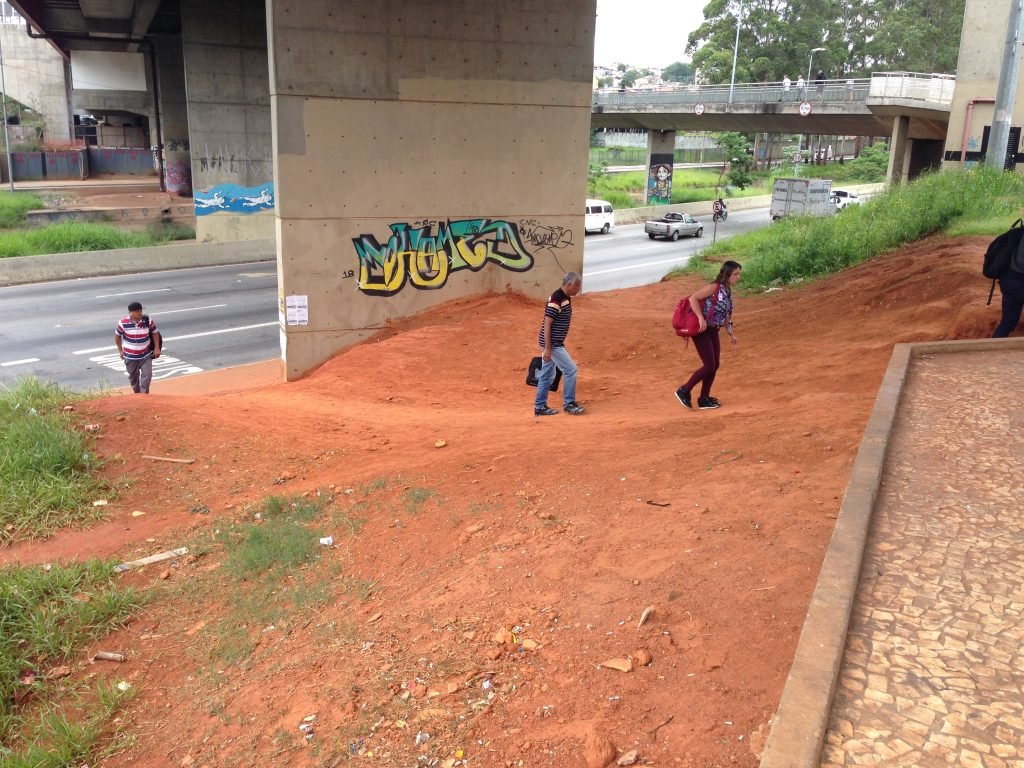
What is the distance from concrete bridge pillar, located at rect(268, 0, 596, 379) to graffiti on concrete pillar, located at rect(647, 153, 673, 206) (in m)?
41.9

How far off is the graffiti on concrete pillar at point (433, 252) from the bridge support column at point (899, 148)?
85.0 feet

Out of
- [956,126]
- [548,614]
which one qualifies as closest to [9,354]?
[548,614]

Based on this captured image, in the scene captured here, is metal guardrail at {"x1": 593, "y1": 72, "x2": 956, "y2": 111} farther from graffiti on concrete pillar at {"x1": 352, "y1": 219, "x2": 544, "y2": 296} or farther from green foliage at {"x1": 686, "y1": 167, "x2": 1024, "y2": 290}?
graffiti on concrete pillar at {"x1": 352, "y1": 219, "x2": 544, "y2": 296}

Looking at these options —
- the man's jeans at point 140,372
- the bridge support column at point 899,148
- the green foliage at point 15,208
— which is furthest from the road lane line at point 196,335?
the bridge support column at point 899,148

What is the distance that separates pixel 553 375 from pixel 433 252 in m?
7.11

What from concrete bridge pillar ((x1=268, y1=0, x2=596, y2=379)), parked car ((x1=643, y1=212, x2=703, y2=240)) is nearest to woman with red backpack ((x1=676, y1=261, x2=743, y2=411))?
concrete bridge pillar ((x1=268, y1=0, x2=596, y2=379))

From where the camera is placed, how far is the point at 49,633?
5746 mm

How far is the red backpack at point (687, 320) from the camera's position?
29.8 ft

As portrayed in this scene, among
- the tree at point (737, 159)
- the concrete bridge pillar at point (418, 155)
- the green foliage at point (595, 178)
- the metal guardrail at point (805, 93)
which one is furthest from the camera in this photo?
the tree at point (737, 159)

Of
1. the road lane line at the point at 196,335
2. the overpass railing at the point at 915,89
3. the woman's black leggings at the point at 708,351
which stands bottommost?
the road lane line at the point at 196,335

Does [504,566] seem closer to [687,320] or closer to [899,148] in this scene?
[687,320]

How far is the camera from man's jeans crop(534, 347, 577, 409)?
9992 millimetres

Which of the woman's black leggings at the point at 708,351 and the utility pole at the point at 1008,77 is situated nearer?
the woman's black leggings at the point at 708,351

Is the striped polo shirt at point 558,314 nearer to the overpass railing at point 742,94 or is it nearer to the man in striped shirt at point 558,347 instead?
the man in striped shirt at point 558,347
